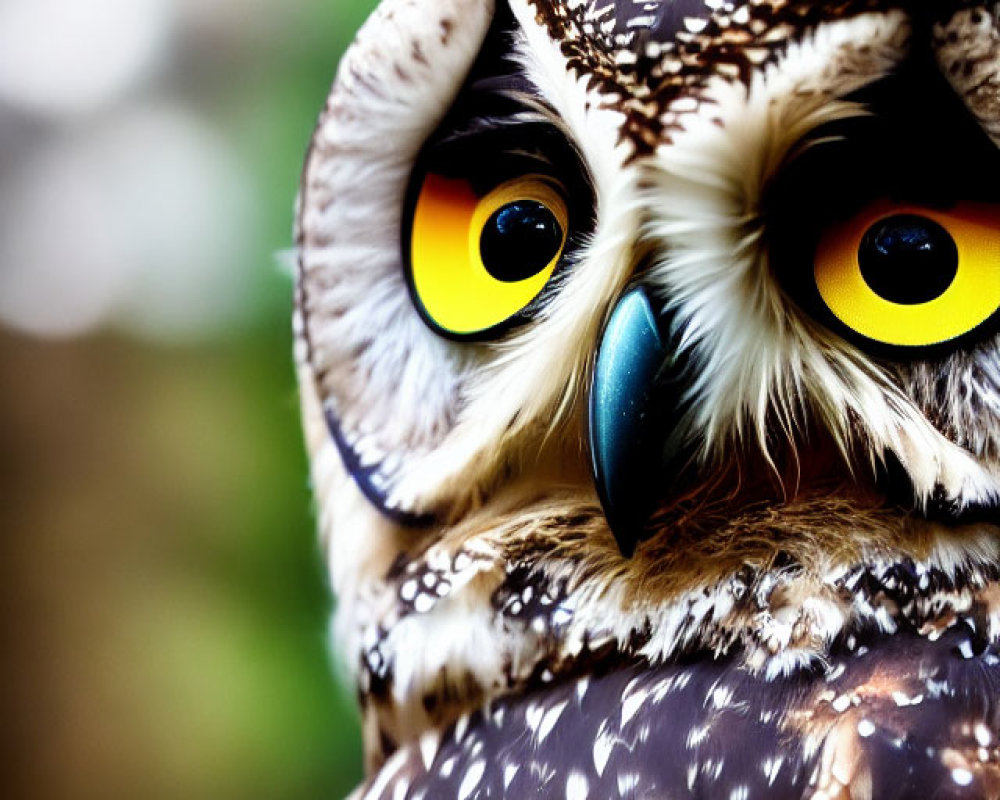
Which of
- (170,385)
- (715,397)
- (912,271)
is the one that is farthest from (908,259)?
(170,385)

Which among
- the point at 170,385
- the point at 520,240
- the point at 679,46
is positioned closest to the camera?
the point at 679,46

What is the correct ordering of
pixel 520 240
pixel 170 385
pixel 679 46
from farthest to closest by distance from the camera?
1. pixel 170 385
2. pixel 520 240
3. pixel 679 46

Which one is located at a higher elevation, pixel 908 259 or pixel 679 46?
pixel 679 46

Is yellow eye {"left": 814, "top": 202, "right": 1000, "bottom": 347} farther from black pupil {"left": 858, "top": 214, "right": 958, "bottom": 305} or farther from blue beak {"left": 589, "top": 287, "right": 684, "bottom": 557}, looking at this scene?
blue beak {"left": 589, "top": 287, "right": 684, "bottom": 557}

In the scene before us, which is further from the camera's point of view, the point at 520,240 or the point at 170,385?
the point at 170,385

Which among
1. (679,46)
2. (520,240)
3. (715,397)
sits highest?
(679,46)

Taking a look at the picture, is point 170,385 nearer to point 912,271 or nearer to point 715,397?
point 715,397

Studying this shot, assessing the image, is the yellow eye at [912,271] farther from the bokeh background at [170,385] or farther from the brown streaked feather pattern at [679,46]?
the bokeh background at [170,385]

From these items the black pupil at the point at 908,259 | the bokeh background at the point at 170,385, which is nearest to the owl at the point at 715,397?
the black pupil at the point at 908,259

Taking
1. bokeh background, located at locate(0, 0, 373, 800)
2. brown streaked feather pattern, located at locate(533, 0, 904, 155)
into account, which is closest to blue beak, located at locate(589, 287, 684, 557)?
brown streaked feather pattern, located at locate(533, 0, 904, 155)
